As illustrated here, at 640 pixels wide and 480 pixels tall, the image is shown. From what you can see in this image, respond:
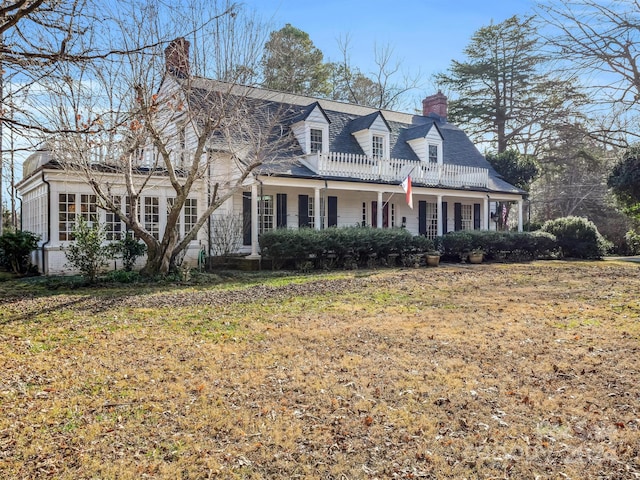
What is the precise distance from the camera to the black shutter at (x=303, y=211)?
61.9ft

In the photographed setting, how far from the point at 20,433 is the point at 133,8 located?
33.5ft

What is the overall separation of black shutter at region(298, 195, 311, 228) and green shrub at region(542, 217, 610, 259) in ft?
37.8

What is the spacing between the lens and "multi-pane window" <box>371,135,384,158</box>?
21.0m

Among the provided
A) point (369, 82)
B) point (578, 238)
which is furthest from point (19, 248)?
point (369, 82)

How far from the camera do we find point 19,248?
14.0m

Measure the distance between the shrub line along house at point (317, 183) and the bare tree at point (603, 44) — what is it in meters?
7.31

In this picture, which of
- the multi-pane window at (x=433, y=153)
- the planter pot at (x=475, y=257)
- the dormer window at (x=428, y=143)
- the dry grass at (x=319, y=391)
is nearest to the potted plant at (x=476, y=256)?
the planter pot at (x=475, y=257)

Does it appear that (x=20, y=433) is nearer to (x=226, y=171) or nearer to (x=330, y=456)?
(x=330, y=456)

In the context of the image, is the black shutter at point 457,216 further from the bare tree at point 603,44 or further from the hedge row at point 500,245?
the bare tree at point 603,44

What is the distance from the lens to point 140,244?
45.9 feet

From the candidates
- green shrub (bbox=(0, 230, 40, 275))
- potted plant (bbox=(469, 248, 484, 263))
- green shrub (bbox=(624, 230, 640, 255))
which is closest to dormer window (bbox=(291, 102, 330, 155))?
potted plant (bbox=(469, 248, 484, 263))

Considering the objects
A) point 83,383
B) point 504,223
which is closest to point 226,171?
point 83,383

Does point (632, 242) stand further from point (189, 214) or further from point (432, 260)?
point (189, 214)

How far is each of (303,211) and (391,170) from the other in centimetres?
412
